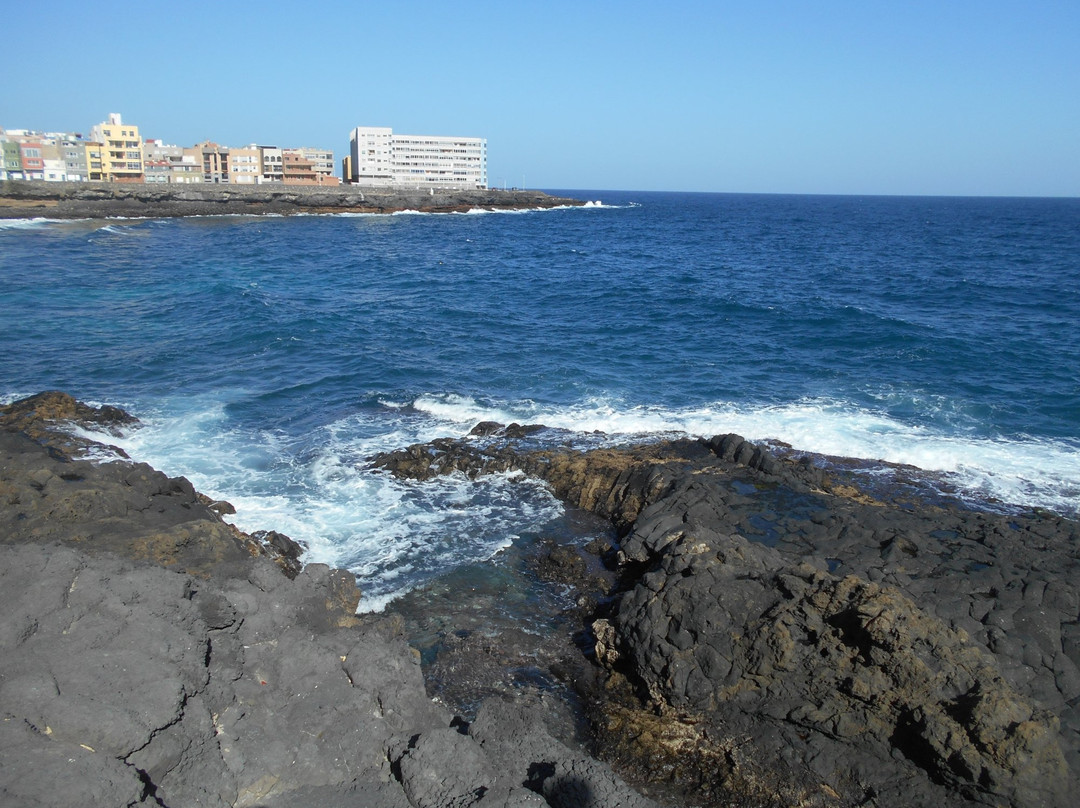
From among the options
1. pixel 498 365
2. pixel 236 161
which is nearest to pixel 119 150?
pixel 236 161

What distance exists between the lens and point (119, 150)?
105125 millimetres

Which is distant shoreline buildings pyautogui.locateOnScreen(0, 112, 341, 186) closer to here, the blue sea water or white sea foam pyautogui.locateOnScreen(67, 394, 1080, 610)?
the blue sea water

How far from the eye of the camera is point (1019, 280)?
43.2 meters

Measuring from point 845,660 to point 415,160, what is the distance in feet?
447

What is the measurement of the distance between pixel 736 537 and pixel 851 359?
17.5 meters

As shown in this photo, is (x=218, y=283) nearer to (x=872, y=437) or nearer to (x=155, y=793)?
(x=872, y=437)

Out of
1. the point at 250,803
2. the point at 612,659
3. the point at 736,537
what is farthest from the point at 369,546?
the point at 250,803

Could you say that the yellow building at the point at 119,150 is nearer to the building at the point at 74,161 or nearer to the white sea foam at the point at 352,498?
the building at the point at 74,161

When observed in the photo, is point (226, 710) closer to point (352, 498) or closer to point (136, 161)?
point (352, 498)

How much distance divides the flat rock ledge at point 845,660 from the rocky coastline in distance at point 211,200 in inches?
3286

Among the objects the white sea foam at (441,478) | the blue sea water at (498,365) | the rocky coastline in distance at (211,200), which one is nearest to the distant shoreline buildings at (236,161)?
the rocky coastline in distance at (211,200)

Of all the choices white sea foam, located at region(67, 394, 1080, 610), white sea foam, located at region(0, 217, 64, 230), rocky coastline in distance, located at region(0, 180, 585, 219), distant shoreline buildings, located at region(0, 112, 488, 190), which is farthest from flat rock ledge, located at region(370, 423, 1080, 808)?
distant shoreline buildings, located at region(0, 112, 488, 190)

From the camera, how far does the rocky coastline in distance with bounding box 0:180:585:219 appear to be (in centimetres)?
8038

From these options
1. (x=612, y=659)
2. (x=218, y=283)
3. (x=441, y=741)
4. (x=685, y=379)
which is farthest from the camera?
(x=218, y=283)
